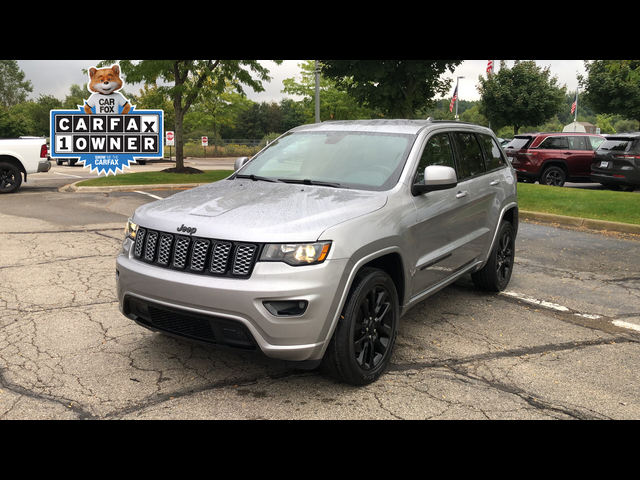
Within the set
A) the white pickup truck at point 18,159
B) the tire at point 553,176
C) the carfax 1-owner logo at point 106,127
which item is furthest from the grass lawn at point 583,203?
the white pickup truck at point 18,159

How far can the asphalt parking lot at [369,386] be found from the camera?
11.9 ft

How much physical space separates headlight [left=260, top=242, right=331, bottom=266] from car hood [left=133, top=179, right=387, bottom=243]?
0.14ft

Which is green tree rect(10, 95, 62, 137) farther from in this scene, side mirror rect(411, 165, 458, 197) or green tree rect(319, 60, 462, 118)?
side mirror rect(411, 165, 458, 197)

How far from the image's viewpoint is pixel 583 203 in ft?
41.9

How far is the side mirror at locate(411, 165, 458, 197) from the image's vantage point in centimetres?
439

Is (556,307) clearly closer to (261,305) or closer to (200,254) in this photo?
(261,305)

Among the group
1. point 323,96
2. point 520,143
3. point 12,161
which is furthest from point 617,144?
point 323,96

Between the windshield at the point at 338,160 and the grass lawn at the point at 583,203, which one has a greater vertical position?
the windshield at the point at 338,160

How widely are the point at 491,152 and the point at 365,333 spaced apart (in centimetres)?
334

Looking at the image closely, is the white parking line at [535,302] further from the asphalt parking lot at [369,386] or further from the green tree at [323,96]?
the green tree at [323,96]

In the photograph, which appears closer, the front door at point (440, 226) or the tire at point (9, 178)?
the front door at point (440, 226)

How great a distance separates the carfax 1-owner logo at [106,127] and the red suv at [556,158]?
36.4 feet

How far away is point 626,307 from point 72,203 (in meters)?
11.4

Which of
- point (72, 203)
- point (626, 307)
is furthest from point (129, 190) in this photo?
point (626, 307)
